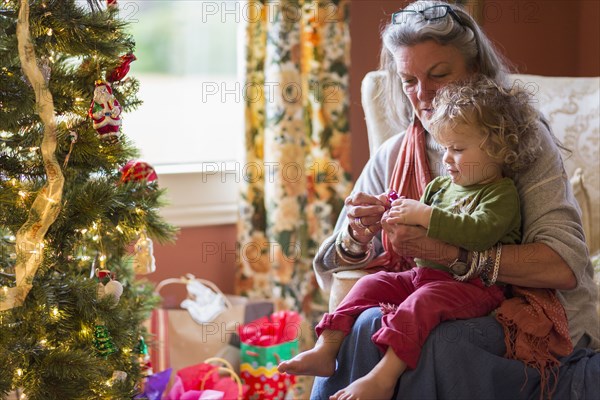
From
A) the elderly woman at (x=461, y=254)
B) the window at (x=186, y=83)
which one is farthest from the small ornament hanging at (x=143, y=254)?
the window at (x=186, y=83)

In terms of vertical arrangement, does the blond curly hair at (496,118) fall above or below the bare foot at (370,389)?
above

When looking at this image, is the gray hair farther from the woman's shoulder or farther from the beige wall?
the beige wall

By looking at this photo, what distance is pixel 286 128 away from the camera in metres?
2.91

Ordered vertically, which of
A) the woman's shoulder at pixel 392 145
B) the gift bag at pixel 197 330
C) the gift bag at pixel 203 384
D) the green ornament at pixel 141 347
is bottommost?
the gift bag at pixel 203 384

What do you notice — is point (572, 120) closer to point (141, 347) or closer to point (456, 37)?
point (456, 37)

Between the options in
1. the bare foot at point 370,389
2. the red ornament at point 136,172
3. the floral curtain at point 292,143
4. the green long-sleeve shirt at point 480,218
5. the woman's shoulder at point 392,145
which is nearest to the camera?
the bare foot at point 370,389

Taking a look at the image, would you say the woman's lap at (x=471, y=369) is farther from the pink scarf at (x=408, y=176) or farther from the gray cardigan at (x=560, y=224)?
the pink scarf at (x=408, y=176)

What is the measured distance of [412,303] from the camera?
167cm

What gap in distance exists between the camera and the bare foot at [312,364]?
1.71 m

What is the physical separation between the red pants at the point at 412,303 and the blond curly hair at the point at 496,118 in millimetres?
294

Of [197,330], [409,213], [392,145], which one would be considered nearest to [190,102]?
[197,330]

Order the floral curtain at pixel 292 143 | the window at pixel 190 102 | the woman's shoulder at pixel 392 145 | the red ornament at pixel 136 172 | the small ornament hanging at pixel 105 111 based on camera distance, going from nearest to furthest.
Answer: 1. the small ornament hanging at pixel 105 111
2. the red ornament at pixel 136 172
3. the woman's shoulder at pixel 392 145
4. the floral curtain at pixel 292 143
5. the window at pixel 190 102

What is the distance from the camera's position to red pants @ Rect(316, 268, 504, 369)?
64.1 inches

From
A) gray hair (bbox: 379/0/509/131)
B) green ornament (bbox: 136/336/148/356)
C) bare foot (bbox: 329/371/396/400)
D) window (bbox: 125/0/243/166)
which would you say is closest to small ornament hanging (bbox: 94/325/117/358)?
green ornament (bbox: 136/336/148/356)
